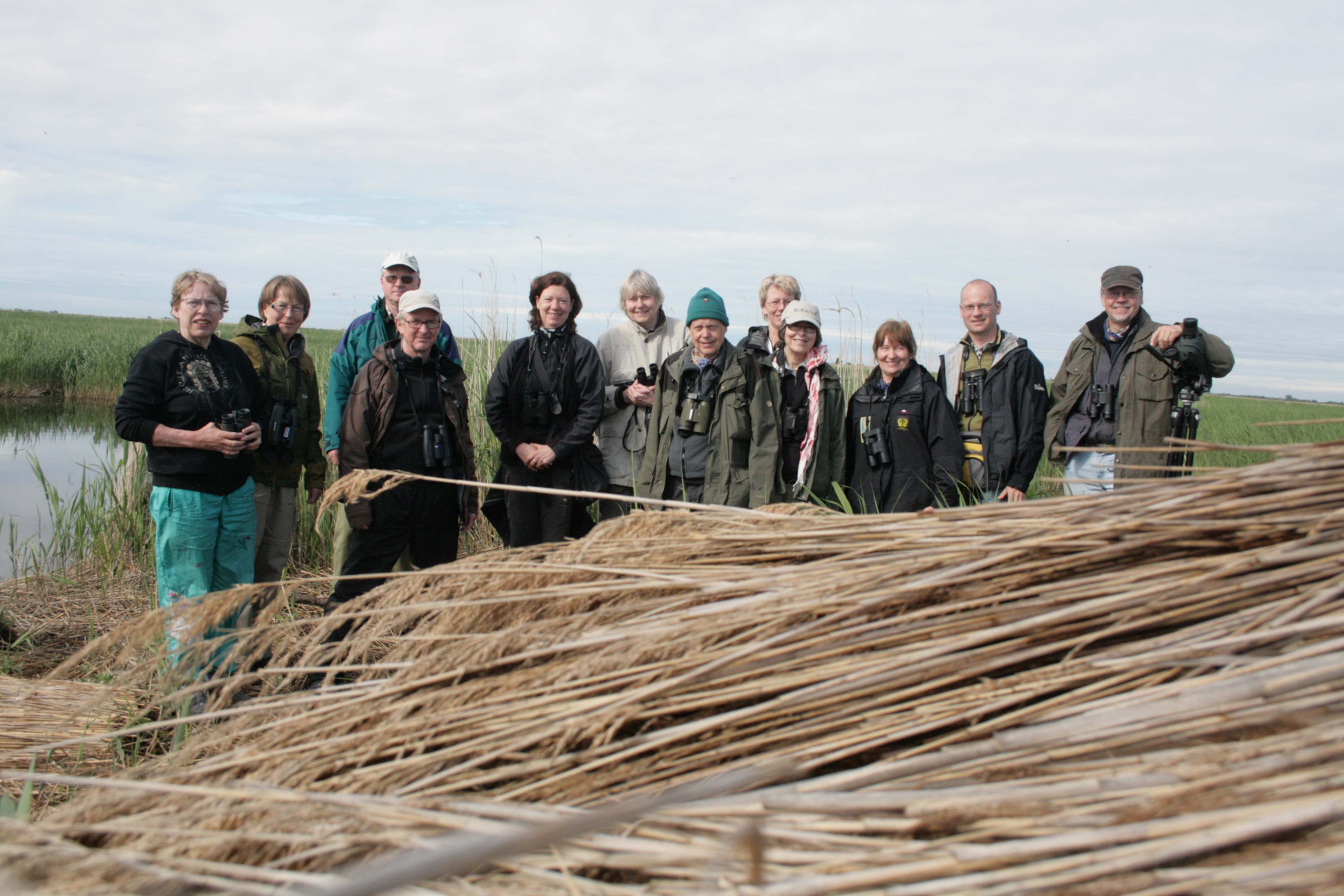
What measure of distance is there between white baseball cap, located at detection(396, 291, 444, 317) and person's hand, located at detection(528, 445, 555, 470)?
35.9 inches

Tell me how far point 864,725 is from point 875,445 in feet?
10.8

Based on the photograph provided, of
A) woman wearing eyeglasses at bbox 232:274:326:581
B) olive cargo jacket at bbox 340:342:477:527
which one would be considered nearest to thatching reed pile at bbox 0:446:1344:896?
olive cargo jacket at bbox 340:342:477:527

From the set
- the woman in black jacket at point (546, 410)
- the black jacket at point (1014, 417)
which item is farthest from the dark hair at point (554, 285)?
the black jacket at point (1014, 417)

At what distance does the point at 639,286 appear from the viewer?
4.99 m

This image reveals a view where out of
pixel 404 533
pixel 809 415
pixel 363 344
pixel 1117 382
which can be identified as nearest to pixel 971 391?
pixel 1117 382

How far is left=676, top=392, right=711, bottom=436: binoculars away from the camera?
4504 millimetres

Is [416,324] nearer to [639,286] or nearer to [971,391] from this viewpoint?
[639,286]

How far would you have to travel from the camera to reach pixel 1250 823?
39.4 inches

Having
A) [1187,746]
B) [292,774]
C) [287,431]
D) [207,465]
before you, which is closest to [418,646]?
[292,774]

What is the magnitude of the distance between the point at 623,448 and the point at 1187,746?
13.2ft

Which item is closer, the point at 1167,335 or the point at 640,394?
the point at 1167,335

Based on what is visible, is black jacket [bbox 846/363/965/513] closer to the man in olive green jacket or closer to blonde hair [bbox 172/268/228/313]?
the man in olive green jacket

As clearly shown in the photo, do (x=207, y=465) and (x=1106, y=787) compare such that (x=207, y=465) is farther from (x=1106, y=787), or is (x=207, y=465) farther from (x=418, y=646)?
(x=1106, y=787)

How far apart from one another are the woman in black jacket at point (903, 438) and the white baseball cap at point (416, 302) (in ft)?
7.70
